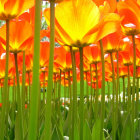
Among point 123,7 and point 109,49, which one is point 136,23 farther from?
point 109,49

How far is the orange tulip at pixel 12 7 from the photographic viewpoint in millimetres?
655

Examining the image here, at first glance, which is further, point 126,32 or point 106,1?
point 126,32

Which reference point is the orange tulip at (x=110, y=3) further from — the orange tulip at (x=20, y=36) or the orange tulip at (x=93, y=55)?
the orange tulip at (x=93, y=55)

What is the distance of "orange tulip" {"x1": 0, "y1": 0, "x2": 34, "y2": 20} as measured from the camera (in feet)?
2.15

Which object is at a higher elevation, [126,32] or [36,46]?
[126,32]

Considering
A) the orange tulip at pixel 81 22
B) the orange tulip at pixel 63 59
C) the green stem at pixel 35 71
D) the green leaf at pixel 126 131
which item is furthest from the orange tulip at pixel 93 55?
the green stem at pixel 35 71

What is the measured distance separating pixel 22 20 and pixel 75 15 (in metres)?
0.22

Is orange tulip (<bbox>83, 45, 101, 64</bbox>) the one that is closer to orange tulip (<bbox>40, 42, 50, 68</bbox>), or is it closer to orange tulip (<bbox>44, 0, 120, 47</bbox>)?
orange tulip (<bbox>40, 42, 50, 68</bbox>)

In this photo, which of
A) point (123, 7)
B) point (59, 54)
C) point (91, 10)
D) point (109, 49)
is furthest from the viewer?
point (59, 54)

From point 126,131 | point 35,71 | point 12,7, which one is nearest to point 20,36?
point 12,7

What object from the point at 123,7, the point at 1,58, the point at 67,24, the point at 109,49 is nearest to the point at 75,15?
the point at 67,24

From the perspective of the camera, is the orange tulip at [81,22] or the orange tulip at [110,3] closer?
the orange tulip at [81,22]

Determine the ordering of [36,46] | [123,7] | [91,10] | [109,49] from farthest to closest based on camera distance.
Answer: [109,49] < [123,7] < [91,10] < [36,46]

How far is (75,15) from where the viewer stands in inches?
26.0
